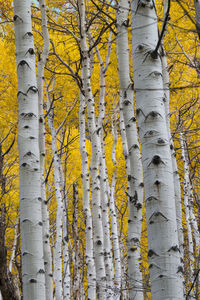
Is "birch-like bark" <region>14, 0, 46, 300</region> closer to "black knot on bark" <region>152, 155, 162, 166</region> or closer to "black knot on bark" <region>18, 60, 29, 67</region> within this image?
"black knot on bark" <region>18, 60, 29, 67</region>

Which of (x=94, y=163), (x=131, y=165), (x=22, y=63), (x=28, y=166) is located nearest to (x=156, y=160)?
(x=28, y=166)

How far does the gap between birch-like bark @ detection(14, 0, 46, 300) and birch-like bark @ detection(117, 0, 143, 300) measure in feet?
4.70

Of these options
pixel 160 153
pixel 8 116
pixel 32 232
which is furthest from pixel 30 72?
pixel 8 116

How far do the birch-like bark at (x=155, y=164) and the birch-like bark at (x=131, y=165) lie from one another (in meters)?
2.03

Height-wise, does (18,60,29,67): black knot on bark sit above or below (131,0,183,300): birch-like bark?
above

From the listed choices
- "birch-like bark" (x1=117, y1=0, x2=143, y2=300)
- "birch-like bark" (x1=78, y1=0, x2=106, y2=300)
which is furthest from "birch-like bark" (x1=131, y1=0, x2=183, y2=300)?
"birch-like bark" (x1=78, y1=0, x2=106, y2=300)

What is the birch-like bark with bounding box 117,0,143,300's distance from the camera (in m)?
4.14

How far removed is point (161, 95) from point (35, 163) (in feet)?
4.16

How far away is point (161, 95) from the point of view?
85.5 inches

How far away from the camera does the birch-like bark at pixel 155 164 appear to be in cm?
185

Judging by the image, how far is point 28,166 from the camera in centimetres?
286

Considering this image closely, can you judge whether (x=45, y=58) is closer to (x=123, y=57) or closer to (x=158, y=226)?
(x=123, y=57)

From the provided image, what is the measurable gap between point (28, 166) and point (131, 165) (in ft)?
5.90

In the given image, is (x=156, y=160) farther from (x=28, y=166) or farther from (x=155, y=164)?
(x=28, y=166)
